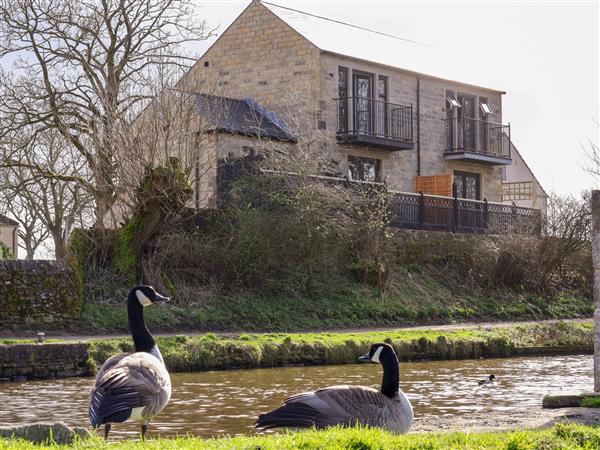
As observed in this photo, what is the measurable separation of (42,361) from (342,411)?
9.56 metres

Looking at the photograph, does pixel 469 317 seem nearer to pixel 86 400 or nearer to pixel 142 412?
pixel 86 400

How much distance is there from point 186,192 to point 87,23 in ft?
31.9

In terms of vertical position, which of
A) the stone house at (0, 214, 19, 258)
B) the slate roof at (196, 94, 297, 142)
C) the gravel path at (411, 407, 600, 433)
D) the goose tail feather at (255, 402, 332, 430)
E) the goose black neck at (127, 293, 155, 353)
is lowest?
the gravel path at (411, 407, 600, 433)

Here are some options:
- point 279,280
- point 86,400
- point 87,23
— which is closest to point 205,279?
point 279,280

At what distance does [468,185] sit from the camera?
150 ft

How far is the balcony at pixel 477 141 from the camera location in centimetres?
4359

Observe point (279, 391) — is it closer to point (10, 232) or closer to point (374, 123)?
point (374, 123)

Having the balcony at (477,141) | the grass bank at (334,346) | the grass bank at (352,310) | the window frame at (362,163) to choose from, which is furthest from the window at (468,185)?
the grass bank at (334,346)

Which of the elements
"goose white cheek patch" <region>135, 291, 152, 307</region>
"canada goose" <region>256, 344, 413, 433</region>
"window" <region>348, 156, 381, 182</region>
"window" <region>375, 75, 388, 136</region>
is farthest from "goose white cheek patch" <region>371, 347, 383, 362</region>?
"window" <region>375, 75, 388, 136</region>

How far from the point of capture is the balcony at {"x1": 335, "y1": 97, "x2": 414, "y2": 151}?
38.9 metres

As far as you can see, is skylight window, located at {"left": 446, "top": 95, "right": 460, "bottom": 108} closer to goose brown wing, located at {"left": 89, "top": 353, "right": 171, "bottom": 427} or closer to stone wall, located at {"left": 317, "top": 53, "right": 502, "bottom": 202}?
stone wall, located at {"left": 317, "top": 53, "right": 502, "bottom": 202}

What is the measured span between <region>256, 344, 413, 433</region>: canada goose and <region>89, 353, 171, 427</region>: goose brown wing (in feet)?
3.35

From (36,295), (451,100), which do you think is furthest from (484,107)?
(36,295)

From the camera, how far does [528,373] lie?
19.5 metres
